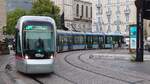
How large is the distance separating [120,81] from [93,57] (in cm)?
2286

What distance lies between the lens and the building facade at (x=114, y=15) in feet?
358

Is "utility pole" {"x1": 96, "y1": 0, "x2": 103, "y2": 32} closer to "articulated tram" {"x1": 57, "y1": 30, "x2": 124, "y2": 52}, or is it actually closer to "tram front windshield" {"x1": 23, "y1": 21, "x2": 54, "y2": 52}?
"articulated tram" {"x1": 57, "y1": 30, "x2": 124, "y2": 52}

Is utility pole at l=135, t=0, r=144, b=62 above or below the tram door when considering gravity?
above

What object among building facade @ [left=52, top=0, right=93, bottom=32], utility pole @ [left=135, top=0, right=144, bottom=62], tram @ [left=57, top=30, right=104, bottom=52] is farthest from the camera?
building facade @ [left=52, top=0, right=93, bottom=32]

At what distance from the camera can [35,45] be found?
2261cm

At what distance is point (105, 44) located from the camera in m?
75.9

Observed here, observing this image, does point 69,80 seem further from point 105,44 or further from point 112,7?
point 112,7

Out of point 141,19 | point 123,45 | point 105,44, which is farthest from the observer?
point 123,45

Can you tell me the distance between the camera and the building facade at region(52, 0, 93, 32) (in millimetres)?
128625

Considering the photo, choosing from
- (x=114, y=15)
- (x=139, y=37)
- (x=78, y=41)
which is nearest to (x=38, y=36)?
(x=139, y=37)

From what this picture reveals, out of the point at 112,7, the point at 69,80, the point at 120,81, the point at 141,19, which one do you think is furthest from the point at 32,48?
the point at 112,7

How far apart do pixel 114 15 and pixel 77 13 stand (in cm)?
2697

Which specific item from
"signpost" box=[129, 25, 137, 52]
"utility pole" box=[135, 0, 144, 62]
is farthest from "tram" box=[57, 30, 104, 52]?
"utility pole" box=[135, 0, 144, 62]

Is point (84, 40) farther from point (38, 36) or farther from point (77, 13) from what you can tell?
point (77, 13)
